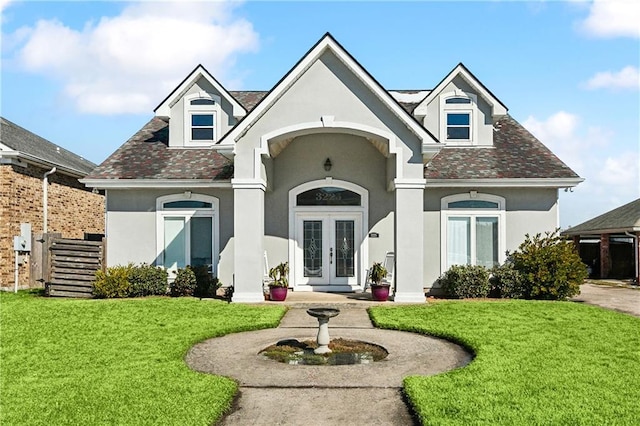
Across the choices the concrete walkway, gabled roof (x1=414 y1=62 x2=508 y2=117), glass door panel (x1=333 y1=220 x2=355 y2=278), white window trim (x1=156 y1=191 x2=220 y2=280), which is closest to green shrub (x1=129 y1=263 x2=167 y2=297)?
white window trim (x1=156 y1=191 x2=220 y2=280)

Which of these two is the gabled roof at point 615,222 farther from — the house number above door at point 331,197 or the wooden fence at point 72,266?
the wooden fence at point 72,266

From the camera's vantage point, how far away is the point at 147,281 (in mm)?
16766

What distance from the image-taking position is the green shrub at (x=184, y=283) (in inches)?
651

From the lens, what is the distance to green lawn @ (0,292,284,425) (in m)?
6.20

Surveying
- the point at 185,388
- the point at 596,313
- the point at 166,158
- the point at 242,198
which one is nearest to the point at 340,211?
the point at 242,198

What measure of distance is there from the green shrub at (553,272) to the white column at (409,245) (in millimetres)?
3401

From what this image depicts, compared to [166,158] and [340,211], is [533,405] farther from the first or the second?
[166,158]

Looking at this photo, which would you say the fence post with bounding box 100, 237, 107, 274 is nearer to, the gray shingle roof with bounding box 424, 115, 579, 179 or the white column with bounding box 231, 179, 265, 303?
the white column with bounding box 231, 179, 265, 303

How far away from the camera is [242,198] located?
15461mm

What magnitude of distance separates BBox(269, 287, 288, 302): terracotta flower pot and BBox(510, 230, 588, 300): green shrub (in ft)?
22.6

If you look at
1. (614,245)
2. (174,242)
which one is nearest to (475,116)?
(174,242)

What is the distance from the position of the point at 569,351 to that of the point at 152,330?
765cm

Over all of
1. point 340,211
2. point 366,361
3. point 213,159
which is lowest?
point 366,361

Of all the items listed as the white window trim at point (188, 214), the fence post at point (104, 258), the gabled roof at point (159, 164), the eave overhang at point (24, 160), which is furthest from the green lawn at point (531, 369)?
the eave overhang at point (24, 160)
